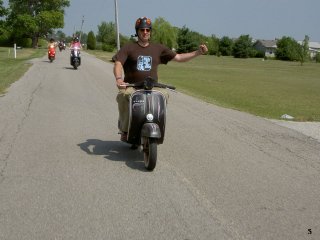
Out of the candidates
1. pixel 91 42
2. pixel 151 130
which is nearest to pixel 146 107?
pixel 151 130

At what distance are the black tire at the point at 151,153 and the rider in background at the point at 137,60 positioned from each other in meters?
0.55

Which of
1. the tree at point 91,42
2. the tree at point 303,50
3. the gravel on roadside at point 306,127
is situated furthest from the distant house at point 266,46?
the gravel on roadside at point 306,127

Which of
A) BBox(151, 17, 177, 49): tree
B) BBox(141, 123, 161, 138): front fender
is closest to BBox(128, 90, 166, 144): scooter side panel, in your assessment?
BBox(141, 123, 161, 138): front fender

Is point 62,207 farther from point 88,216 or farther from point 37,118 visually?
point 37,118

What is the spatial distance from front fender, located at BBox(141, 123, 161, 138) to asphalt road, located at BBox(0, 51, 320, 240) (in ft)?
1.62

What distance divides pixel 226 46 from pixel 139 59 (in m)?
118

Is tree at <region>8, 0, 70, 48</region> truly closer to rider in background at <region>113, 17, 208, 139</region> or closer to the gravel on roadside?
the gravel on roadside

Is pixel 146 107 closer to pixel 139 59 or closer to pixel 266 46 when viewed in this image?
pixel 139 59

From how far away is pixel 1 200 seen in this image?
4.99 meters

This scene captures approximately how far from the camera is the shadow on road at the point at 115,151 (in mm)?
6820

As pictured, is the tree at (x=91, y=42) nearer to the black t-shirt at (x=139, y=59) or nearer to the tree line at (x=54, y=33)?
the tree line at (x=54, y=33)

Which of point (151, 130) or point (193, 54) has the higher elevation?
point (193, 54)

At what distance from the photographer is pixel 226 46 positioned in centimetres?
12188

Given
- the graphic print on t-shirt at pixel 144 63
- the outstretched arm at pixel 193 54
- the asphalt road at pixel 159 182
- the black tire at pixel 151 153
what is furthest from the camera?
the outstretched arm at pixel 193 54
